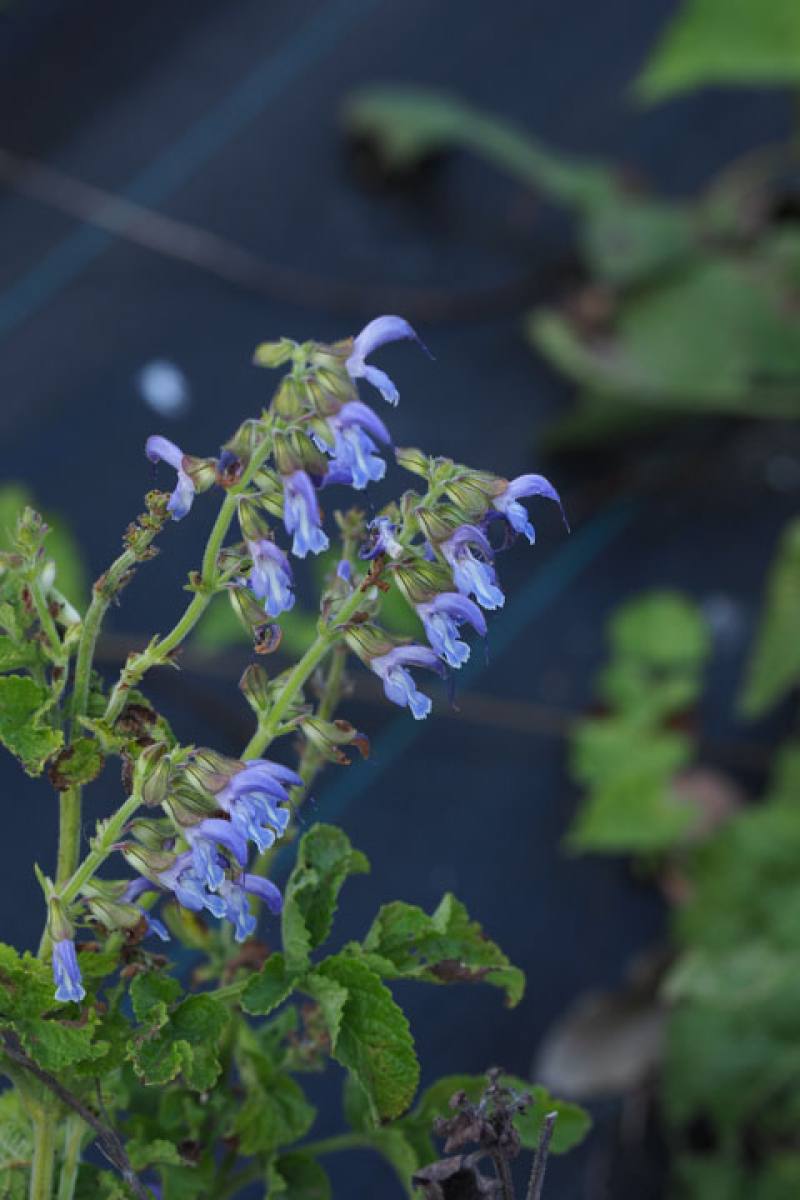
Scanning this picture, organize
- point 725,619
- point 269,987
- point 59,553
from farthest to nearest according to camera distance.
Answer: point 725,619, point 59,553, point 269,987

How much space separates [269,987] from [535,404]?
2.03m

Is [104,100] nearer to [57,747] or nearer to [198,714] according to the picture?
[198,714]

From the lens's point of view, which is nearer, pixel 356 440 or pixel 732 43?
pixel 356 440

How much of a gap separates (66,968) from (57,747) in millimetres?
78

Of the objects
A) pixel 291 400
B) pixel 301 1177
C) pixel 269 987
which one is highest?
pixel 291 400

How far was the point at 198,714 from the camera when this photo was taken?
2.01 metres

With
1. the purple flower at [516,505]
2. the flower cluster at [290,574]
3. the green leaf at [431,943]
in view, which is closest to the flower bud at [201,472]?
the flower cluster at [290,574]

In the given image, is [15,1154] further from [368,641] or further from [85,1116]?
[368,641]

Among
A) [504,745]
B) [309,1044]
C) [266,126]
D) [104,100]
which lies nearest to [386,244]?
[266,126]

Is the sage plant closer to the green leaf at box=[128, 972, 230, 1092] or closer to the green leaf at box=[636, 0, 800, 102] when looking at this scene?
the green leaf at box=[128, 972, 230, 1092]

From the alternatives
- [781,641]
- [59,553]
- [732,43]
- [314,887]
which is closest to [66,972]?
[314,887]

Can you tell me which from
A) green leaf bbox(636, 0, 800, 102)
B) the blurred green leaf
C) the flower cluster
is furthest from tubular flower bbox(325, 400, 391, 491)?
green leaf bbox(636, 0, 800, 102)

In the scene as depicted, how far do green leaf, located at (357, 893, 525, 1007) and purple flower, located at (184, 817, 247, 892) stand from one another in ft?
0.36

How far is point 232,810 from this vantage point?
0.56 meters
